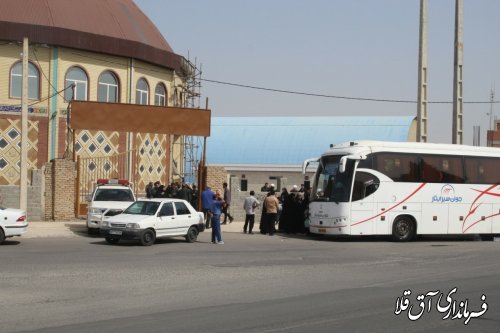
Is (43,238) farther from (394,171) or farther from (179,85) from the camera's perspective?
(179,85)

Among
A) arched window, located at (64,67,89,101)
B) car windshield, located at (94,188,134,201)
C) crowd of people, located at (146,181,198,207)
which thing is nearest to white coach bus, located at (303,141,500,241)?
crowd of people, located at (146,181,198,207)

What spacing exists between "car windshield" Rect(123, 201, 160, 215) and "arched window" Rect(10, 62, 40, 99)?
1625cm

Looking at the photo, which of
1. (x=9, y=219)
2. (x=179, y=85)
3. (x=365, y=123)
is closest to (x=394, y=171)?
(x=9, y=219)

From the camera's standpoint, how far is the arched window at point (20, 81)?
1459 inches

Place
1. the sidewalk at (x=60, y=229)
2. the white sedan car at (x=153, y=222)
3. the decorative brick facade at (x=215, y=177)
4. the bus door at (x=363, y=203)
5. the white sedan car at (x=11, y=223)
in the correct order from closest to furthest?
the white sedan car at (x=11, y=223)
the white sedan car at (x=153, y=222)
the bus door at (x=363, y=203)
the sidewalk at (x=60, y=229)
the decorative brick facade at (x=215, y=177)

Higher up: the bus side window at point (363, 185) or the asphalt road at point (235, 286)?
the bus side window at point (363, 185)

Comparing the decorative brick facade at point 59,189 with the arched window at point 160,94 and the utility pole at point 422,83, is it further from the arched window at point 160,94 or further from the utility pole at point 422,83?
the utility pole at point 422,83

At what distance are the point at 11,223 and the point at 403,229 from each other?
43.6 ft

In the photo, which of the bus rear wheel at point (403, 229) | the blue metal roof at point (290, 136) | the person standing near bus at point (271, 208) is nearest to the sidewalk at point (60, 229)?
the person standing near bus at point (271, 208)

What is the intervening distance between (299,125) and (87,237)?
4297 centimetres

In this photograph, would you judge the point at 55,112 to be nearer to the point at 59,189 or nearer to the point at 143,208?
the point at 59,189

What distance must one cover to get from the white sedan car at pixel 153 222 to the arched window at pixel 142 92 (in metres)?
18.7

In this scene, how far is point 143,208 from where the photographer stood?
76.7ft

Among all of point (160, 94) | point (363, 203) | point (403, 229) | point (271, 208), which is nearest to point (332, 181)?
point (363, 203)
